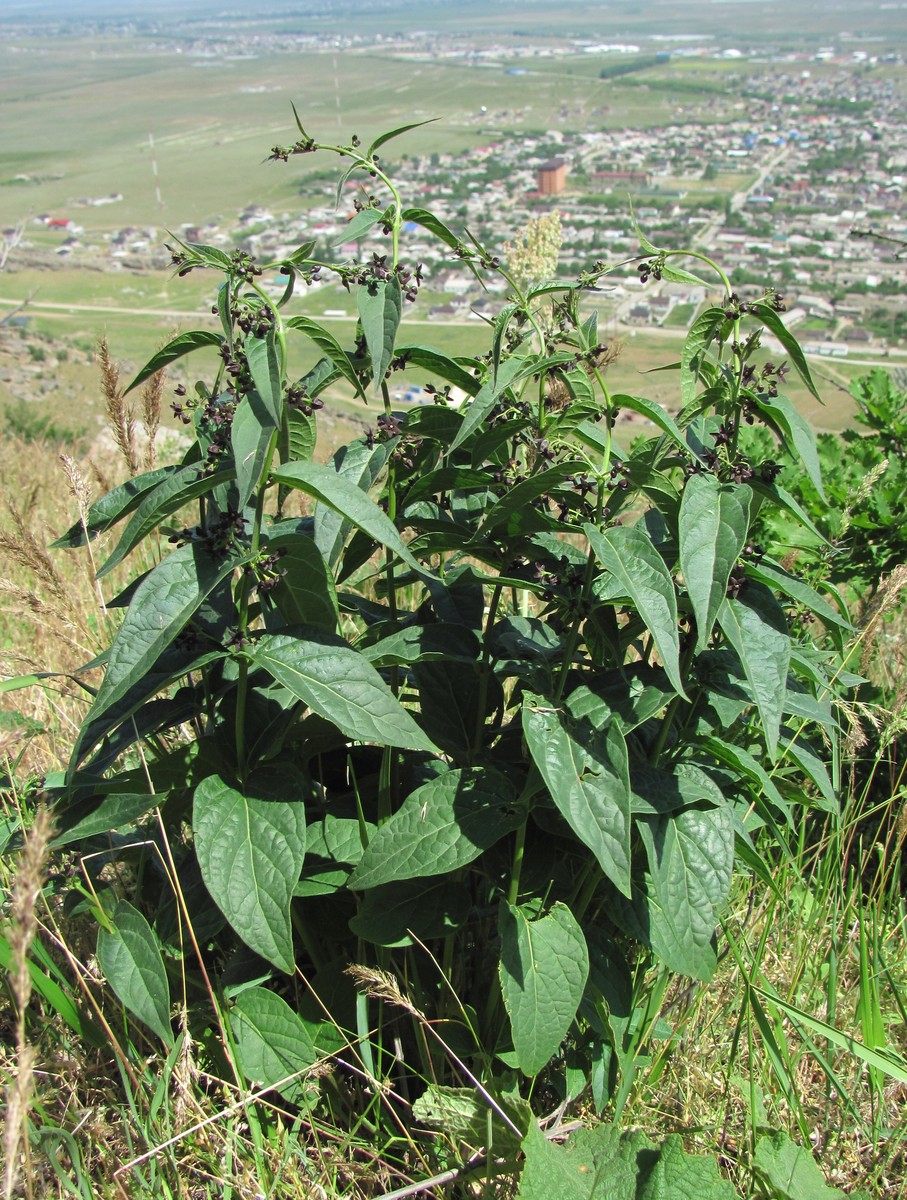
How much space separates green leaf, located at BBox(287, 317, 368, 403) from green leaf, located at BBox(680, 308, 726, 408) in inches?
25.8

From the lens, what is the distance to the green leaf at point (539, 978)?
75.9 inches

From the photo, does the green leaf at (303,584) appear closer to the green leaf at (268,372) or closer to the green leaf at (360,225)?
the green leaf at (268,372)

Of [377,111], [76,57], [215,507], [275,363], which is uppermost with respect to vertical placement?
[76,57]

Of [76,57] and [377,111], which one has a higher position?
[76,57]

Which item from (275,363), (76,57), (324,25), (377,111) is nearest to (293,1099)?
(275,363)

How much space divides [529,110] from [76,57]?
210 feet

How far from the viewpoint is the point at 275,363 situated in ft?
5.48

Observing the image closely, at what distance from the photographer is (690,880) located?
2055 millimetres

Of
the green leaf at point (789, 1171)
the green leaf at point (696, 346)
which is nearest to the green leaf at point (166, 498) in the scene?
the green leaf at point (696, 346)

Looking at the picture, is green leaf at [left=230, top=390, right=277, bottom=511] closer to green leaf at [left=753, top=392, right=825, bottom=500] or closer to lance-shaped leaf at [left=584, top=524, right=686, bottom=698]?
lance-shaped leaf at [left=584, top=524, right=686, bottom=698]

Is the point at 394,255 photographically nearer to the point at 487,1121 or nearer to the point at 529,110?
the point at 487,1121

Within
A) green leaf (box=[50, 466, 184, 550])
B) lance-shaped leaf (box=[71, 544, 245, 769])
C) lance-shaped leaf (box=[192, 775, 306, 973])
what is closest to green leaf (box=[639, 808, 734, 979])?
lance-shaped leaf (box=[192, 775, 306, 973])

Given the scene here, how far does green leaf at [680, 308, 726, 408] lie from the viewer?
1.82 metres

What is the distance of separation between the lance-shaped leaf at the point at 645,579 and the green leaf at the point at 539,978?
0.70 m
